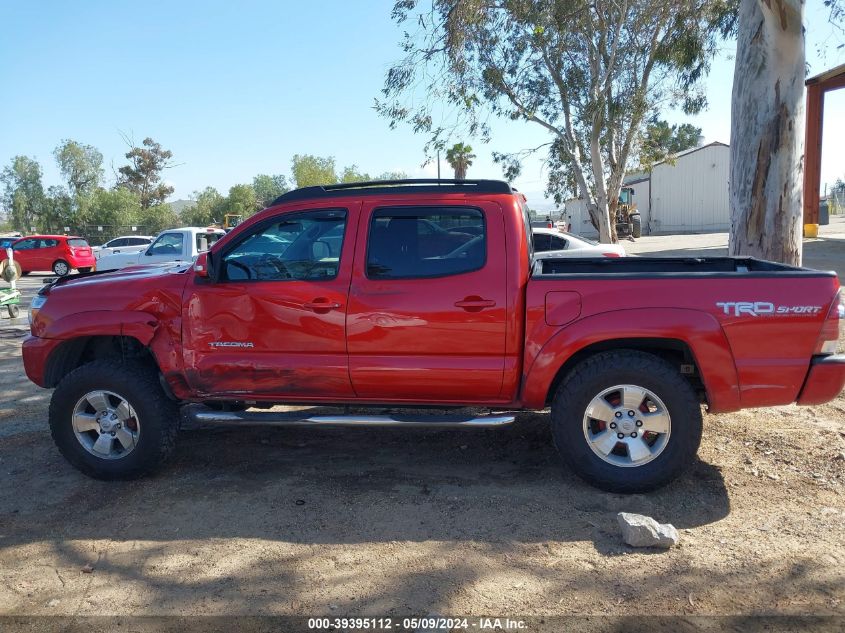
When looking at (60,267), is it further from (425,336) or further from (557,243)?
(425,336)

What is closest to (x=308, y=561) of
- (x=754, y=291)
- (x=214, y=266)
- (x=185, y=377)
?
(x=185, y=377)

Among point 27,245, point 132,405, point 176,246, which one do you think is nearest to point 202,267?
point 132,405

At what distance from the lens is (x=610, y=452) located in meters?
4.32

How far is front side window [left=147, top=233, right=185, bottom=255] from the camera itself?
51.5ft

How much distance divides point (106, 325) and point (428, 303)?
2248 mm

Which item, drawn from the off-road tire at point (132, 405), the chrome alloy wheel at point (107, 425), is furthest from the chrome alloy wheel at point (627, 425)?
the chrome alloy wheel at point (107, 425)

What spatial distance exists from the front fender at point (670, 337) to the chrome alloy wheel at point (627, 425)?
0.32m

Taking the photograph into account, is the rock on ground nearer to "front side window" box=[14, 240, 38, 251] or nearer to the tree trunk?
the tree trunk

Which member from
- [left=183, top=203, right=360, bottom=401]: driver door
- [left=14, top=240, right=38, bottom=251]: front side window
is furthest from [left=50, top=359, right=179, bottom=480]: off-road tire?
[left=14, top=240, right=38, bottom=251]: front side window

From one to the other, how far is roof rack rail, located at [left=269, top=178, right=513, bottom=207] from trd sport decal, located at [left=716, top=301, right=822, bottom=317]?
1571 mm

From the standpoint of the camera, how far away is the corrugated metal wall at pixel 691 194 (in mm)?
44969

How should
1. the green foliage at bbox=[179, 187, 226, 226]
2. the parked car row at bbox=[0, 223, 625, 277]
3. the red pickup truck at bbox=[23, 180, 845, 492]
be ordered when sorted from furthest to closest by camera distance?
the green foliage at bbox=[179, 187, 226, 226] < the parked car row at bbox=[0, 223, 625, 277] < the red pickup truck at bbox=[23, 180, 845, 492]

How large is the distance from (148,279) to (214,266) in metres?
0.51

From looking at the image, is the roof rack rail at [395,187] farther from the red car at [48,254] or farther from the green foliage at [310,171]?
the green foliage at [310,171]
